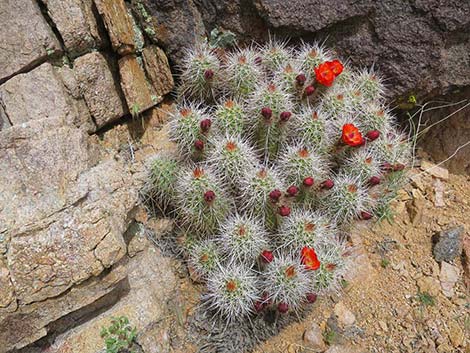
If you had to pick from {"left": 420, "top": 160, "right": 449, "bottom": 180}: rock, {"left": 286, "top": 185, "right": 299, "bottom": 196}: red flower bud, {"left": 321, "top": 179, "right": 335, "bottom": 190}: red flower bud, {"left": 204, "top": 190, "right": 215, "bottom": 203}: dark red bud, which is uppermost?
{"left": 204, "top": 190, "right": 215, "bottom": 203}: dark red bud

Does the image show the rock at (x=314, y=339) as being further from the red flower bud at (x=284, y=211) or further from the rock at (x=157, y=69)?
the rock at (x=157, y=69)

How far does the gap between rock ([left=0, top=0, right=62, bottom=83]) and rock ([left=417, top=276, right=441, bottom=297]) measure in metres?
3.31

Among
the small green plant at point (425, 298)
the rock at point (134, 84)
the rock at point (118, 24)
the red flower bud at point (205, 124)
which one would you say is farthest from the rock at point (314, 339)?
the rock at point (118, 24)

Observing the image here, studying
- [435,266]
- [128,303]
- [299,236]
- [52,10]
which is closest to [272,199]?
[299,236]

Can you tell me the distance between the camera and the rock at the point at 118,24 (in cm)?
371

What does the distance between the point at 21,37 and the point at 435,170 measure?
3.65 meters

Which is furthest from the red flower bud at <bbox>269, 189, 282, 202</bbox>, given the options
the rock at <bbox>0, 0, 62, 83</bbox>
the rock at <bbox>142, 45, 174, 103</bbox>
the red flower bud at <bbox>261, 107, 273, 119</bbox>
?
the rock at <bbox>0, 0, 62, 83</bbox>

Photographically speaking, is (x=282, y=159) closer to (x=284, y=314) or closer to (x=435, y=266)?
(x=284, y=314)

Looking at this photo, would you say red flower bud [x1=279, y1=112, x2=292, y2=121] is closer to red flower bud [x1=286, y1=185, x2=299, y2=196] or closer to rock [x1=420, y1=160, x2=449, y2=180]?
red flower bud [x1=286, y1=185, x2=299, y2=196]

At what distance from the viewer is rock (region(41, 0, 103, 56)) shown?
3551mm

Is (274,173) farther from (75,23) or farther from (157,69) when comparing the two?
(75,23)

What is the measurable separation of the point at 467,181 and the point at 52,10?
3.80 m

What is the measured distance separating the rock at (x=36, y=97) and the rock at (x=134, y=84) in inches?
21.7

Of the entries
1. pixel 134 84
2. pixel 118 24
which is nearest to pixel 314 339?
pixel 134 84
